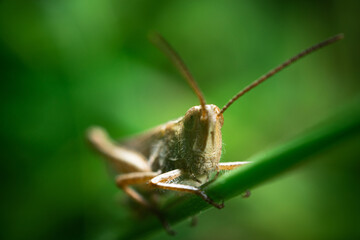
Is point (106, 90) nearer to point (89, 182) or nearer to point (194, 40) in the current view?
point (89, 182)

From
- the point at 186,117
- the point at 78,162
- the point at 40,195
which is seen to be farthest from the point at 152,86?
the point at 186,117

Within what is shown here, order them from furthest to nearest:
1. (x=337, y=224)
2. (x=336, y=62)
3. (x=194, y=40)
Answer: (x=194, y=40)
(x=336, y=62)
(x=337, y=224)

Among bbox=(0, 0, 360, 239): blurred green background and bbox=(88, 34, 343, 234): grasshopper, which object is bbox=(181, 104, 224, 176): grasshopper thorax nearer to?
bbox=(88, 34, 343, 234): grasshopper

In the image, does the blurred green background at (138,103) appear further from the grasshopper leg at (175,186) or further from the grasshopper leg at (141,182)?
the grasshopper leg at (175,186)

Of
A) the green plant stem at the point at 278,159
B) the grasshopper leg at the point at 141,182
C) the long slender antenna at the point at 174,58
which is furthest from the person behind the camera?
the grasshopper leg at the point at 141,182

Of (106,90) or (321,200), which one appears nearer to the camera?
(321,200)

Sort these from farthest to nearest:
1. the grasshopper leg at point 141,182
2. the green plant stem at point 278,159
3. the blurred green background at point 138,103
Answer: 1. the blurred green background at point 138,103
2. the grasshopper leg at point 141,182
3. the green plant stem at point 278,159

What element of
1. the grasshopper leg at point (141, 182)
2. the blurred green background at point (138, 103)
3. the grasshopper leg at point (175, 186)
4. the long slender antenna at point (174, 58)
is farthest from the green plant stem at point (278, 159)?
the blurred green background at point (138, 103)

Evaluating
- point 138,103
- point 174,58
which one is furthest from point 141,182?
point 138,103
